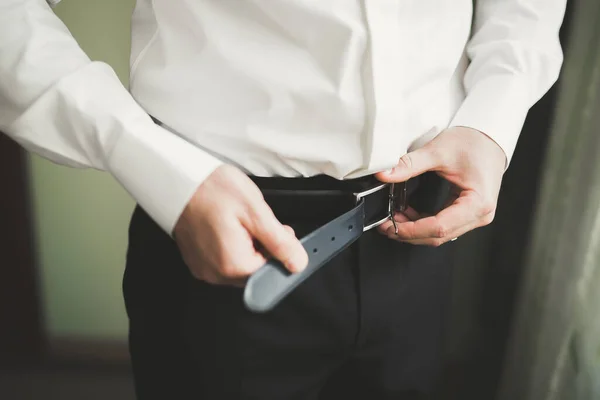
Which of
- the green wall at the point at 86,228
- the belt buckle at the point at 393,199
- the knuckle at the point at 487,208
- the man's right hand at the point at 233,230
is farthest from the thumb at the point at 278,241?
the green wall at the point at 86,228

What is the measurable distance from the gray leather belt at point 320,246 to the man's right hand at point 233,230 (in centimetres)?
1

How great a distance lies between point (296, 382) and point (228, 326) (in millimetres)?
104

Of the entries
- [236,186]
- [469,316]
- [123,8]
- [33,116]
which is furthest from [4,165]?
[469,316]

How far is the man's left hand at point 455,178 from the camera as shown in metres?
0.52

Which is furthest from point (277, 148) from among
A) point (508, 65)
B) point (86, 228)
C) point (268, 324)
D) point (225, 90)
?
point (86, 228)

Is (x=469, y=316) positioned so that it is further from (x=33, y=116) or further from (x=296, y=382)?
(x=33, y=116)

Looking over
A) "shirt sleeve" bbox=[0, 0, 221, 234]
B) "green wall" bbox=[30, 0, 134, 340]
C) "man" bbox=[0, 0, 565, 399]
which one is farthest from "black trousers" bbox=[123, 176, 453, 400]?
"green wall" bbox=[30, 0, 134, 340]

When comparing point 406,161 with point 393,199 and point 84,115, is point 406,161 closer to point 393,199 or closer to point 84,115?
point 393,199

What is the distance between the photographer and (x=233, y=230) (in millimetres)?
408

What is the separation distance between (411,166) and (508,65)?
0.20 meters

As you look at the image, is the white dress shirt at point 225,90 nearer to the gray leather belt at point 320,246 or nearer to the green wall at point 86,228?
the gray leather belt at point 320,246

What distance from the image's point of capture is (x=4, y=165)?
109 cm

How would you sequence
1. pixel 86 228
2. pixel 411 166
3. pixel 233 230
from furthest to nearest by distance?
pixel 86 228, pixel 411 166, pixel 233 230

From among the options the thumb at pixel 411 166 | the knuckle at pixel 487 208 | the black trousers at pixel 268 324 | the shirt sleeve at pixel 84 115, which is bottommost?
the black trousers at pixel 268 324
